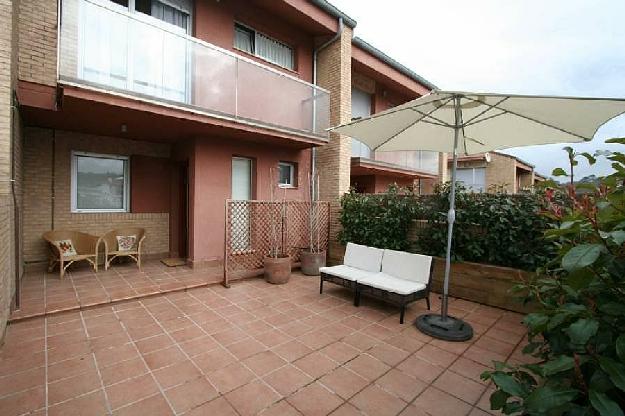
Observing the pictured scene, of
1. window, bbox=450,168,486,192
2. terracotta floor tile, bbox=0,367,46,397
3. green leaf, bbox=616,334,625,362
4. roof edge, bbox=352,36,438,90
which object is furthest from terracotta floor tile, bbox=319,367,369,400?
window, bbox=450,168,486,192

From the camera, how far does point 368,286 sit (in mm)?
4684

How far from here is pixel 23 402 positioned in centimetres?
245

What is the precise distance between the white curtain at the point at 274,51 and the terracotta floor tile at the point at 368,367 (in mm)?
7915

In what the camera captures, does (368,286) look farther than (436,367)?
Yes

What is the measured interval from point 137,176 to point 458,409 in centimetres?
802

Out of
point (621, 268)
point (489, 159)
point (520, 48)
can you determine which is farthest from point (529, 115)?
point (489, 159)

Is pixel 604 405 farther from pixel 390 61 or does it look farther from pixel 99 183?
pixel 390 61

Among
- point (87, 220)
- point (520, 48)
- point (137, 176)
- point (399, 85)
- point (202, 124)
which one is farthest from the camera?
point (399, 85)

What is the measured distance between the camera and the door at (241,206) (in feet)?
21.4

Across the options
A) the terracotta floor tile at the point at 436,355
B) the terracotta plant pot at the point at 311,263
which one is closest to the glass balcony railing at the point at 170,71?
the terracotta plant pot at the point at 311,263

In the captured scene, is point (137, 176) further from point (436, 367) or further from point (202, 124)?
point (436, 367)

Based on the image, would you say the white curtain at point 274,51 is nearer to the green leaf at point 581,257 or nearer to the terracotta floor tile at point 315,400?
the terracotta floor tile at point 315,400

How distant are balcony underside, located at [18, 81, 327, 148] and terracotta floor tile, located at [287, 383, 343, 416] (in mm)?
5145

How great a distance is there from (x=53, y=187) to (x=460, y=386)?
8.25 m
